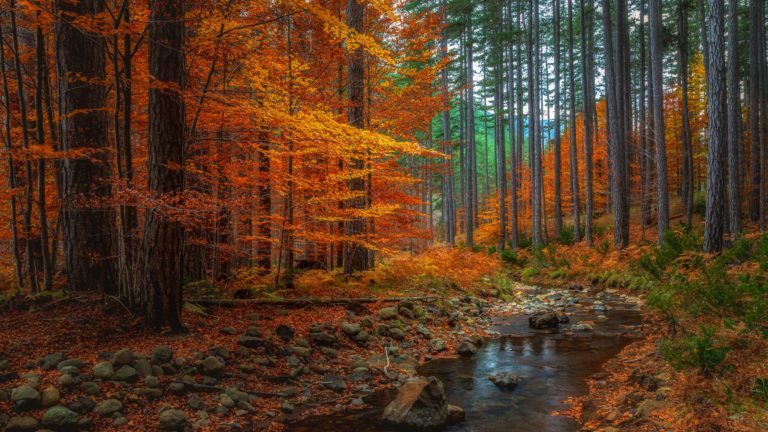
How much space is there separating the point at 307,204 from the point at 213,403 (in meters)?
5.04

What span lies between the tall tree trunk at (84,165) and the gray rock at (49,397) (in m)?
2.87

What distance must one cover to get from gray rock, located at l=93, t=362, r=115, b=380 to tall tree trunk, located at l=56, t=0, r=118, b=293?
7.90 feet

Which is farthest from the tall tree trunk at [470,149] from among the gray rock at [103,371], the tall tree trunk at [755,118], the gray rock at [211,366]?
the gray rock at [103,371]

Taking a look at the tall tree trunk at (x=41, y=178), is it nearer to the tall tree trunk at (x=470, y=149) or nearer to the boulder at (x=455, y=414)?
the boulder at (x=455, y=414)

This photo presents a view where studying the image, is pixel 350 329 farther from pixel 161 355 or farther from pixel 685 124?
pixel 685 124

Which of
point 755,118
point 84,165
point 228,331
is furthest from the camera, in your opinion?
point 755,118

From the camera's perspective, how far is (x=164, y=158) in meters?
6.58

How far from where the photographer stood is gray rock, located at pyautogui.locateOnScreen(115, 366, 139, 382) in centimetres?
546

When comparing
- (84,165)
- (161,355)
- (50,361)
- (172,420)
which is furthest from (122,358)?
(84,165)

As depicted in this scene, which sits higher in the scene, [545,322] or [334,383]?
[334,383]

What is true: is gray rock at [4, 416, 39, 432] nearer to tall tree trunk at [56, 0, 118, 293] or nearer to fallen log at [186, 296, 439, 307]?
tall tree trunk at [56, 0, 118, 293]

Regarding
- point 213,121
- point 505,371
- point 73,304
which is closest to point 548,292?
point 505,371

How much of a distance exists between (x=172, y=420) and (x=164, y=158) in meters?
3.65

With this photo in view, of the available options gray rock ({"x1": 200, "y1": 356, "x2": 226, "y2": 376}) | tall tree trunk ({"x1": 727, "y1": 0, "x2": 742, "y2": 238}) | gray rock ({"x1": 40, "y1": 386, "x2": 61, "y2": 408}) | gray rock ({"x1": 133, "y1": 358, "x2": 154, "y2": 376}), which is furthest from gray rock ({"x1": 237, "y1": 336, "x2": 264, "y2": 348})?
tall tree trunk ({"x1": 727, "y1": 0, "x2": 742, "y2": 238})
